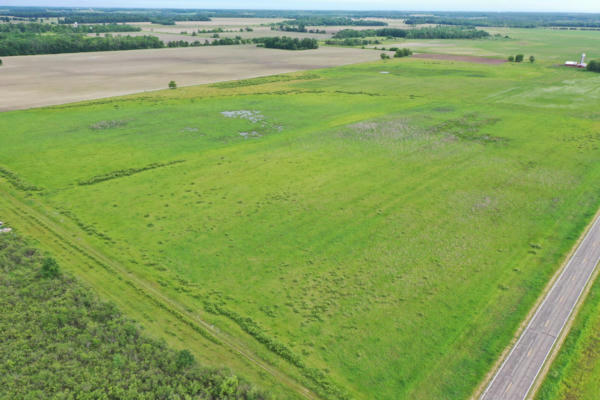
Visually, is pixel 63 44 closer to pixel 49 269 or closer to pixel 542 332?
pixel 49 269

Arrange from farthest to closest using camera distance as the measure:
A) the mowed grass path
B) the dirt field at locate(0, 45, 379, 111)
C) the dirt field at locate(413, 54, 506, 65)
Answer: the dirt field at locate(413, 54, 506, 65) < the dirt field at locate(0, 45, 379, 111) < the mowed grass path

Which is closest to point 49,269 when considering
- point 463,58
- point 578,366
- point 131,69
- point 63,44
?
point 578,366

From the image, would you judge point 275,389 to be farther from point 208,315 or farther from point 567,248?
point 567,248

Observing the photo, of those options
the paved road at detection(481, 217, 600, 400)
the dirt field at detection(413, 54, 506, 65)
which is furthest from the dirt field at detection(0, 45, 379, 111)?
the paved road at detection(481, 217, 600, 400)

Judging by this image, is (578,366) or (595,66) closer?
(578,366)

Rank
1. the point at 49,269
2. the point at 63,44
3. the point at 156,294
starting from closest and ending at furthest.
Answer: the point at 156,294 < the point at 49,269 < the point at 63,44

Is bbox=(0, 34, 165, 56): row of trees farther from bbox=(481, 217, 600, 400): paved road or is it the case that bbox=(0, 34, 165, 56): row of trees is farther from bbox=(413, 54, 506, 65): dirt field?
bbox=(481, 217, 600, 400): paved road

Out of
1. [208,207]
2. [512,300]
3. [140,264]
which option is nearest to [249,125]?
[208,207]
